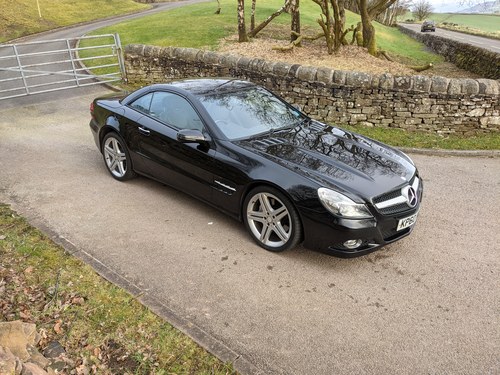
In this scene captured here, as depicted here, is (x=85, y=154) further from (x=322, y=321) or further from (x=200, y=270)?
(x=322, y=321)

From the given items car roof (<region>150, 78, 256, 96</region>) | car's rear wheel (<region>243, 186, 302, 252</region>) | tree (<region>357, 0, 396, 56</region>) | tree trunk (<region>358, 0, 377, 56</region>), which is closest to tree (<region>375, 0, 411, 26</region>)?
tree (<region>357, 0, 396, 56</region>)

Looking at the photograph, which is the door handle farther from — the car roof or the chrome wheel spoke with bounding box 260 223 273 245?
the chrome wheel spoke with bounding box 260 223 273 245

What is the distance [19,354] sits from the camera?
2.82 meters

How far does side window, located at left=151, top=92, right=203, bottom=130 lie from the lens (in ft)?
16.6

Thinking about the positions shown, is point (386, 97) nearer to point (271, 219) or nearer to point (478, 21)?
point (271, 219)

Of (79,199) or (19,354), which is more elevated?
(19,354)

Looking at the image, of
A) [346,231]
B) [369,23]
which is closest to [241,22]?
[369,23]

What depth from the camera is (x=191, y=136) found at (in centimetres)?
468

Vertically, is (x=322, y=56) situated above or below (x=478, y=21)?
above

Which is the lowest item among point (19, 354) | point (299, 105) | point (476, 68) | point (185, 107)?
point (476, 68)

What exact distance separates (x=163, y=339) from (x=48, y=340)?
2.80 feet

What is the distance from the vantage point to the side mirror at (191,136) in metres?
4.68

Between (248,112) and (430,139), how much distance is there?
4693mm

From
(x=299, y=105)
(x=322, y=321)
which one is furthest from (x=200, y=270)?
(x=299, y=105)
